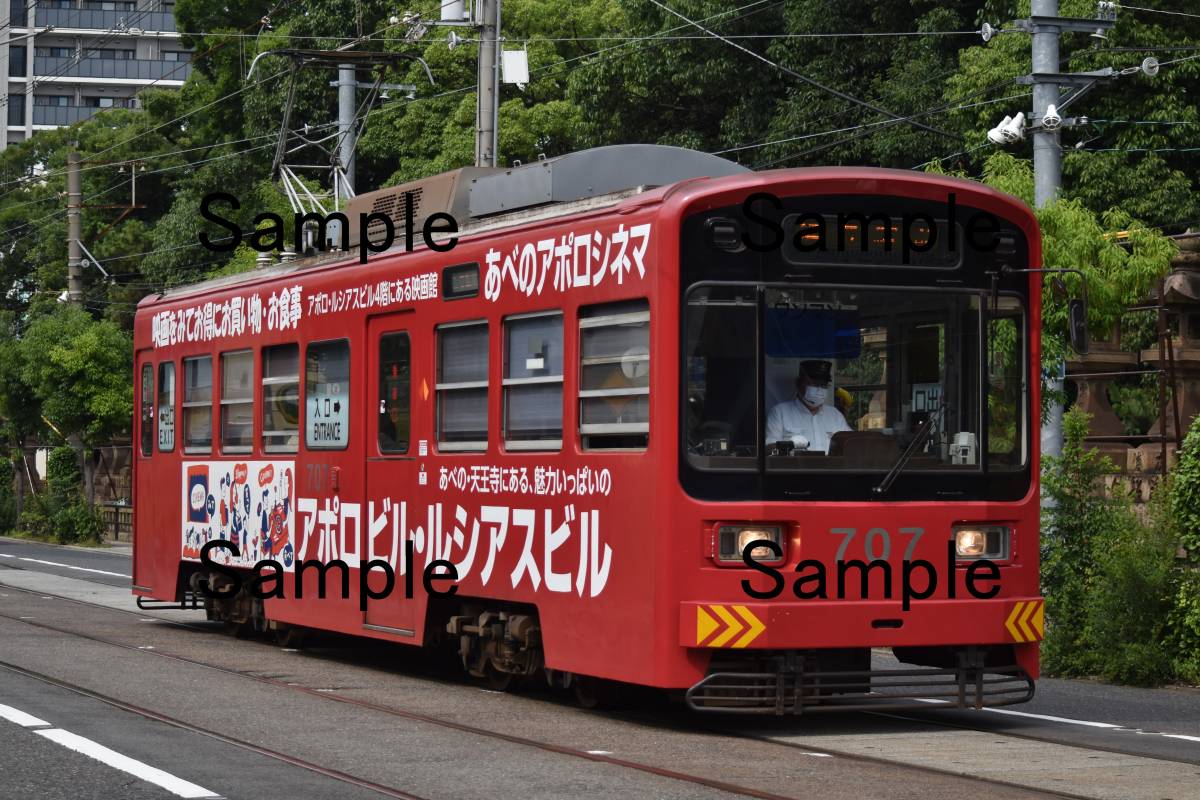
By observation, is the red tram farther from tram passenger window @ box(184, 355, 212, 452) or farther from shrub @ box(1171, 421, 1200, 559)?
tram passenger window @ box(184, 355, 212, 452)

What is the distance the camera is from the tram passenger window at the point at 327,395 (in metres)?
15.2

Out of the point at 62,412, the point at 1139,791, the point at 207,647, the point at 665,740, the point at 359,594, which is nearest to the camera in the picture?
the point at 1139,791

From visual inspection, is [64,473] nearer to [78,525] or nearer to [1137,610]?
[78,525]

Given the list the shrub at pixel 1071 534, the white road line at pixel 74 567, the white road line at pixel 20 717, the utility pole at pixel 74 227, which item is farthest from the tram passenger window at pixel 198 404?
the utility pole at pixel 74 227

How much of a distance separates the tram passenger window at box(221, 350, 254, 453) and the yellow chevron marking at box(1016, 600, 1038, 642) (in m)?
7.58

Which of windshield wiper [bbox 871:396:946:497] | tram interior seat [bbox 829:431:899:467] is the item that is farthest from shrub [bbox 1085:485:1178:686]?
tram interior seat [bbox 829:431:899:467]

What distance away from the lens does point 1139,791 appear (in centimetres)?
925

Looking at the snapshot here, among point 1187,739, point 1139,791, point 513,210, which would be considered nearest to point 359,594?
point 513,210

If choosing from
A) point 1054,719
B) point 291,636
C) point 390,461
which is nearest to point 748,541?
point 1054,719

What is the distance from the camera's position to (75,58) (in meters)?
98.6

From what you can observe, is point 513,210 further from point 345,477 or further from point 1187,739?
point 1187,739

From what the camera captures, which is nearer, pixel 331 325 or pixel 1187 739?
pixel 1187 739

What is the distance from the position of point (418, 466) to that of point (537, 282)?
2.09 meters

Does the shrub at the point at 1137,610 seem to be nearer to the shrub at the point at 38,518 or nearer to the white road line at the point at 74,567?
the white road line at the point at 74,567
